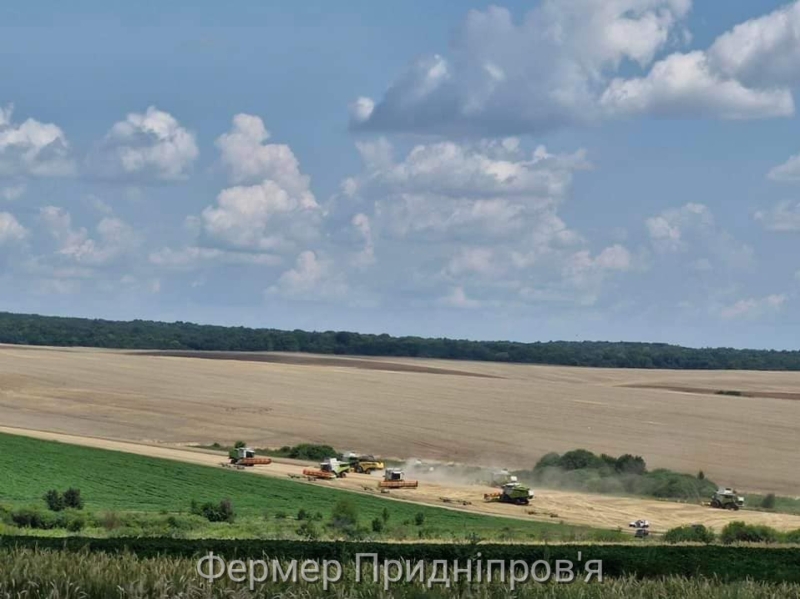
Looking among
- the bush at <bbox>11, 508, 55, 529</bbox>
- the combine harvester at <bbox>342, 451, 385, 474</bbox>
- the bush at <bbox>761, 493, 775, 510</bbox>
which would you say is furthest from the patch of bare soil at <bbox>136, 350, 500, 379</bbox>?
the bush at <bbox>11, 508, 55, 529</bbox>

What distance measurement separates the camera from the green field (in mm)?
43938

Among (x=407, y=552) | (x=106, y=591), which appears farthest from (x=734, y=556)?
(x=106, y=591)

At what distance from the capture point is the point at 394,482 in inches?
2640

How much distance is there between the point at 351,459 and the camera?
251ft

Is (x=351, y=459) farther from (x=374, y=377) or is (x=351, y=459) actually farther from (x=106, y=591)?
(x=374, y=377)

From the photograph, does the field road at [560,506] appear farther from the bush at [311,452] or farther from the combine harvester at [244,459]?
the bush at [311,452]

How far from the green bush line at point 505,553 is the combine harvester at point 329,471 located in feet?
144

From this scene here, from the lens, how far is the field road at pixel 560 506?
2299 inches

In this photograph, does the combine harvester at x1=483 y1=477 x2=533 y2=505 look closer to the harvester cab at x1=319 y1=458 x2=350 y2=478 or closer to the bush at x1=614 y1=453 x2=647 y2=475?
the harvester cab at x1=319 y1=458 x2=350 y2=478

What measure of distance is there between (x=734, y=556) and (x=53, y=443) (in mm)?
58936

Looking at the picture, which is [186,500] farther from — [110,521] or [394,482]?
[394,482]

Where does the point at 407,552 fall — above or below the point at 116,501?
above

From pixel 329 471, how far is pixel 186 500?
14580 millimetres

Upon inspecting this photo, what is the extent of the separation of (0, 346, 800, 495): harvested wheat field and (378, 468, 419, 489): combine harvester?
16.8m
